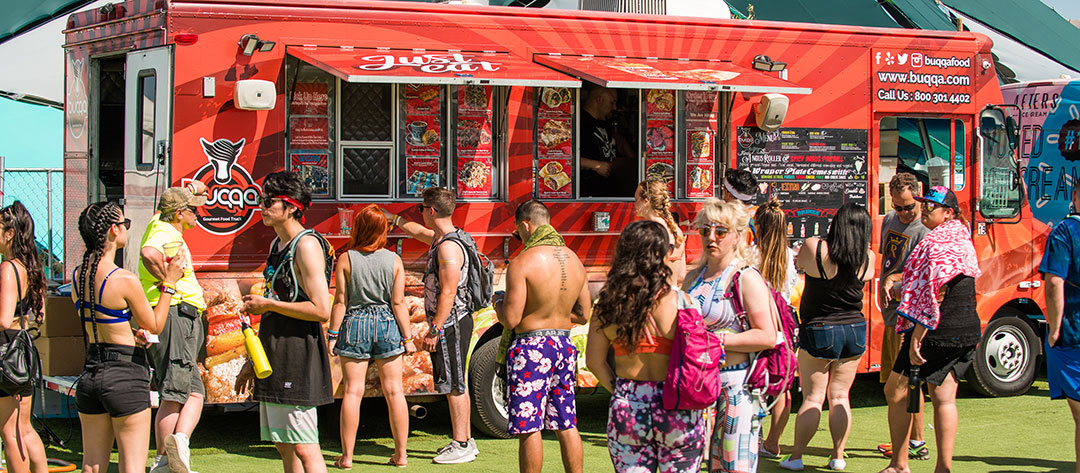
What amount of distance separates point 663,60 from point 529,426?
368cm

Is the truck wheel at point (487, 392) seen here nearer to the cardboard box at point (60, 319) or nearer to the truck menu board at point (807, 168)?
the truck menu board at point (807, 168)

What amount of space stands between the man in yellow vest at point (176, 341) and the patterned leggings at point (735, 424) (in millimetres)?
3374

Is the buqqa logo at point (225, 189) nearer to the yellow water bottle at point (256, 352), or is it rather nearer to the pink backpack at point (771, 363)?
the yellow water bottle at point (256, 352)

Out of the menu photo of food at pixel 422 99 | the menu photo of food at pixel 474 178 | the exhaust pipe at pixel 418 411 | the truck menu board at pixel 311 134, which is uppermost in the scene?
the menu photo of food at pixel 422 99

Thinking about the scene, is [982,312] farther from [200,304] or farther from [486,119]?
[200,304]

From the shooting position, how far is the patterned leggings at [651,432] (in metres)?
4.33

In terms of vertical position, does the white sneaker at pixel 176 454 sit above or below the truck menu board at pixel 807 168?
below

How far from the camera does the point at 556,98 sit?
315 inches

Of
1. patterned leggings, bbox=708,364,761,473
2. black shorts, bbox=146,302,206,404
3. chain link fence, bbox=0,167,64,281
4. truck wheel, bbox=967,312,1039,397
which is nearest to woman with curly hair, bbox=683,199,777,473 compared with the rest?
patterned leggings, bbox=708,364,761,473

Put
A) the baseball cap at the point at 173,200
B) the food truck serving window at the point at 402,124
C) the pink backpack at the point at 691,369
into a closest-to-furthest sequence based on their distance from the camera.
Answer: the pink backpack at the point at 691,369 → the baseball cap at the point at 173,200 → the food truck serving window at the point at 402,124

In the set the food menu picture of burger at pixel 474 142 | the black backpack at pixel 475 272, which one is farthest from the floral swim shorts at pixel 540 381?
the food menu picture of burger at pixel 474 142

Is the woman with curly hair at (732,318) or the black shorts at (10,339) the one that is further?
the black shorts at (10,339)

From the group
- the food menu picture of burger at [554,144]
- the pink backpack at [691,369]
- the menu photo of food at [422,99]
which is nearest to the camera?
the pink backpack at [691,369]

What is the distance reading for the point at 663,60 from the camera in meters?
8.21
